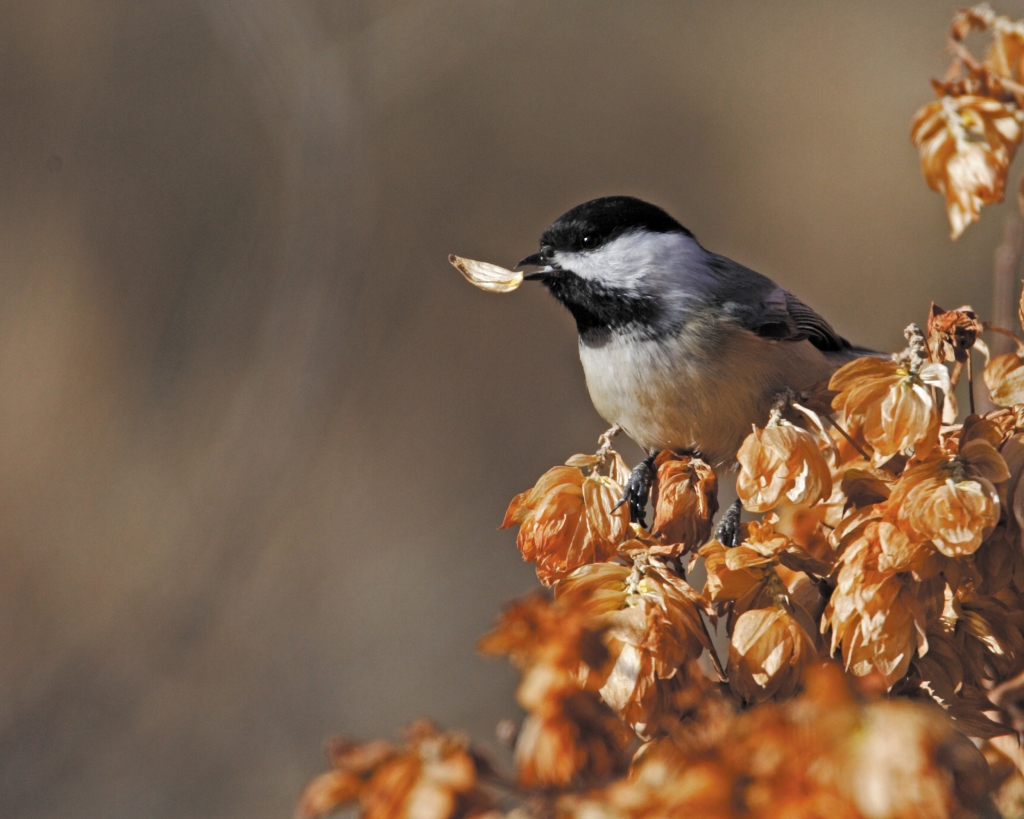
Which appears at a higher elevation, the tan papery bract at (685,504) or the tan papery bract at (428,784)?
the tan papery bract at (428,784)

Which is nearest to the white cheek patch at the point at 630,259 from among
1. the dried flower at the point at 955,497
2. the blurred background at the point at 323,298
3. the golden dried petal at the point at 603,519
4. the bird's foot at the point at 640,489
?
the bird's foot at the point at 640,489

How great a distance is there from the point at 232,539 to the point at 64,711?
1.64ft

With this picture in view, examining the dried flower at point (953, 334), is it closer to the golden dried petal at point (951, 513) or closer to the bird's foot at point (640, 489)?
the golden dried petal at point (951, 513)

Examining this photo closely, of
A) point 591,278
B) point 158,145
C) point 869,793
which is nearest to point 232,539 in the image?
point 158,145

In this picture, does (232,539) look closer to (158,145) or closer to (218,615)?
(218,615)

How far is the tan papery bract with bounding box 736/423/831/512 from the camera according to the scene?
0.62m

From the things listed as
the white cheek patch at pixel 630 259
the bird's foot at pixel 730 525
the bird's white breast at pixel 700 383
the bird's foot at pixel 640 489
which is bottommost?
the bird's foot at pixel 730 525

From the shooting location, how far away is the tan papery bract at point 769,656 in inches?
22.0

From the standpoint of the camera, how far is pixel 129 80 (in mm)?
2426

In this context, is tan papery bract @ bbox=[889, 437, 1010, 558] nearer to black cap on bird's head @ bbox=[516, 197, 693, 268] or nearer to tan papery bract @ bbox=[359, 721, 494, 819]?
tan papery bract @ bbox=[359, 721, 494, 819]

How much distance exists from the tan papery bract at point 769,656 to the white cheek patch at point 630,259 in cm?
60

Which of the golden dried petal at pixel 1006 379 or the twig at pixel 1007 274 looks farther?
the twig at pixel 1007 274

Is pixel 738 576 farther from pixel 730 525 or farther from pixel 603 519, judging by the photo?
pixel 730 525

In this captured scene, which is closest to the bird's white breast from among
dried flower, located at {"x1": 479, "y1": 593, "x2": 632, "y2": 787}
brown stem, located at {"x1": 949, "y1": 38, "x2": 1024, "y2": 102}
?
brown stem, located at {"x1": 949, "y1": 38, "x2": 1024, "y2": 102}
